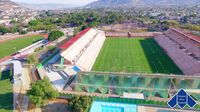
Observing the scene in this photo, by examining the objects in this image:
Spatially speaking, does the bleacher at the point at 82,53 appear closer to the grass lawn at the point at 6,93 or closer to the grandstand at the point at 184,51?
the grass lawn at the point at 6,93

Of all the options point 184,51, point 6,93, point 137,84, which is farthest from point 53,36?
point 137,84

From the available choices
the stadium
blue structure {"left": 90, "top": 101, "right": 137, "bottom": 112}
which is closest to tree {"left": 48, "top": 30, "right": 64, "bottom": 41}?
the stadium

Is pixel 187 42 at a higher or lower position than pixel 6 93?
higher

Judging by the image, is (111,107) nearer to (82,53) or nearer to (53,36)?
(82,53)

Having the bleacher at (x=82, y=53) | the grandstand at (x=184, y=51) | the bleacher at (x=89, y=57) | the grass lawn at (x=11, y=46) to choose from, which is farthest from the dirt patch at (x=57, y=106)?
the grass lawn at (x=11, y=46)

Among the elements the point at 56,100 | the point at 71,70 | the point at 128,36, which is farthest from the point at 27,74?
the point at 128,36

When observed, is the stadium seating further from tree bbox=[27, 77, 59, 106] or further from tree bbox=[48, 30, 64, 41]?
tree bbox=[48, 30, 64, 41]
